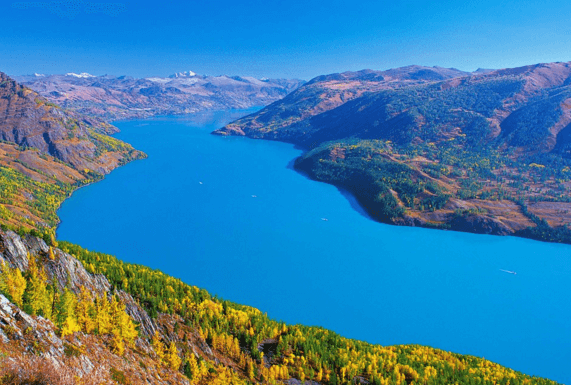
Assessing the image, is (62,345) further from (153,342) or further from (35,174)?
(35,174)

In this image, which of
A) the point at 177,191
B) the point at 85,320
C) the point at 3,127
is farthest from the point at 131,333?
the point at 3,127

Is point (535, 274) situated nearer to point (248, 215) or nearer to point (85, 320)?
point (248, 215)

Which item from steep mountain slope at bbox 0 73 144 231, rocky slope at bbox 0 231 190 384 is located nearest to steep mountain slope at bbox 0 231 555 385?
rocky slope at bbox 0 231 190 384

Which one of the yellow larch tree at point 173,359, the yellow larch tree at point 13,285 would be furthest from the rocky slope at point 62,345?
the yellow larch tree at point 13,285

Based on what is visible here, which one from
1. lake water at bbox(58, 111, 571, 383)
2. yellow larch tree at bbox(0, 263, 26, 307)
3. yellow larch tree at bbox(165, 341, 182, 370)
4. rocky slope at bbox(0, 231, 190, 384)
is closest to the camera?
rocky slope at bbox(0, 231, 190, 384)

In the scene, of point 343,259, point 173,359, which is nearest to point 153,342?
point 173,359

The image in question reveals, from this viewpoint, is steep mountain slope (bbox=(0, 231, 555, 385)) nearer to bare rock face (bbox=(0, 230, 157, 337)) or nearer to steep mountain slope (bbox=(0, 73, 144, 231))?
bare rock face (bbox=(0, 230, 157, 337))

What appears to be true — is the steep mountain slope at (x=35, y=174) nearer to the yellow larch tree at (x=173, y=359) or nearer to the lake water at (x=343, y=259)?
the lake water at (x=343, y=259)
